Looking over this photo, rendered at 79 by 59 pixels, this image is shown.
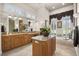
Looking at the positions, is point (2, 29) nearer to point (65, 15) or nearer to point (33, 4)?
point (33, 4)

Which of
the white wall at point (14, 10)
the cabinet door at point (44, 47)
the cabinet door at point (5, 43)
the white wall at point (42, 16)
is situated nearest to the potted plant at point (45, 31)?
the white wall at point (42, 16)

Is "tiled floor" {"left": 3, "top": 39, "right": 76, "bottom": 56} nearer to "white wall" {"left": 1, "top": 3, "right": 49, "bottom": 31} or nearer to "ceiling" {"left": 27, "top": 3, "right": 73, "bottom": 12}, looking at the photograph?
"white wall" {"left": 1, "top": 3, "right": 49, "bottom": 31}

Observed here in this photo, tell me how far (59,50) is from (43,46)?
34 cm

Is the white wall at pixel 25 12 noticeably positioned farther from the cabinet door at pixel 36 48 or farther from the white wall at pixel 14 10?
the cabinet door at pixel 36 48

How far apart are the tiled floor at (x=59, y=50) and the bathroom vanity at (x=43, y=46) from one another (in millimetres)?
83

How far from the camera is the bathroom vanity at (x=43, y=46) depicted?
77.8 inches

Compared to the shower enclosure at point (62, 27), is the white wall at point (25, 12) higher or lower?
higher

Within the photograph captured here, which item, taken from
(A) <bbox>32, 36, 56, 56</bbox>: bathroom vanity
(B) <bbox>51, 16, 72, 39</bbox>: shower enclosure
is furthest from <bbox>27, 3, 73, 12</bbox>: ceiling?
(A) <bbox>32, 36, 56, 56</bbox>: bathroom vanity

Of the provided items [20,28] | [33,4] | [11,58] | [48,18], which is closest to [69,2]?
[48,18]

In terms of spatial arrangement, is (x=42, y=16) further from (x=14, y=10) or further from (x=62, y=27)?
(x=14, y=10)

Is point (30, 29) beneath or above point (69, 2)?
beneath

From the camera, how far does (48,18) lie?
2.01 metres

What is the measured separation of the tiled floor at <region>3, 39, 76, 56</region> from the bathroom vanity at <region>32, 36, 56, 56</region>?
83 millimetres

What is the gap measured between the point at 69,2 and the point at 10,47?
1.55 metres
